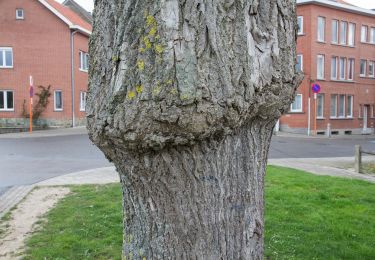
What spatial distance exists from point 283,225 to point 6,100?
27464 mm

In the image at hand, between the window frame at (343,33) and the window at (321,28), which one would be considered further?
the window frame at (343,33)

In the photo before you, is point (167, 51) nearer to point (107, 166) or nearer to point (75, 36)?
point (107, 166)

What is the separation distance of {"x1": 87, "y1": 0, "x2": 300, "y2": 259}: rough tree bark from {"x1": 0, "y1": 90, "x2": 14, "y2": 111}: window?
2948cm

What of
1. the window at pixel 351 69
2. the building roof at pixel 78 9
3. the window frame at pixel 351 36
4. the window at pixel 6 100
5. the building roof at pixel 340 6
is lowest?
the window at pixel 6 100

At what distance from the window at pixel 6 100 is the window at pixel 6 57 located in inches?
72.5

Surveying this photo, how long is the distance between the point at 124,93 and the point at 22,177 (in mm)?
9258

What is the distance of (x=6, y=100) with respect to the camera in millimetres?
29500

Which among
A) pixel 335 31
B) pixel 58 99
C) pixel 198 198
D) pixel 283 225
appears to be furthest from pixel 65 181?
pixel 335 31

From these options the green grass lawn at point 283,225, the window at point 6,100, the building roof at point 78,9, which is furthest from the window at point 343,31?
A: the green grass lawn at point 283,225

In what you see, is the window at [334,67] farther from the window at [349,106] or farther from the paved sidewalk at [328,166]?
the paved sidewalk at [328,166]

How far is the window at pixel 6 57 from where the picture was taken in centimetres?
2978

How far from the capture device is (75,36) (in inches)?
1220

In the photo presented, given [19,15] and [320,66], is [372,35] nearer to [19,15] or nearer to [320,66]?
[320,66]

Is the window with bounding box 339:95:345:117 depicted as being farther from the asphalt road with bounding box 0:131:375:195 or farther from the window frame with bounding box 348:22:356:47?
the asphalt road with bounding box 0:131:375:195
